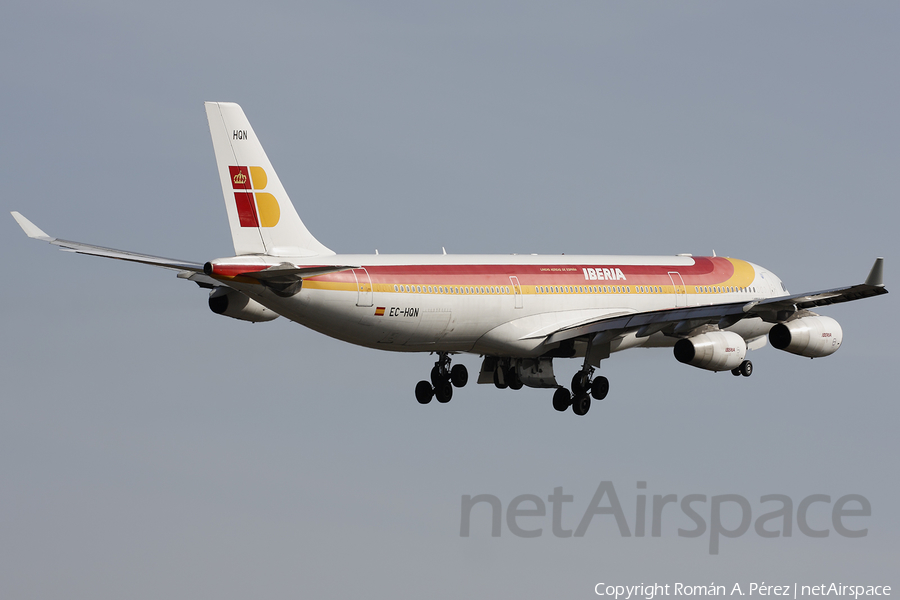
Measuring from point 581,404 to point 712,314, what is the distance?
292 inches

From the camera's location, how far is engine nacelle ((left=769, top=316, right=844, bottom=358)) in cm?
4638

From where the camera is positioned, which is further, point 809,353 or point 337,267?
point 809,353

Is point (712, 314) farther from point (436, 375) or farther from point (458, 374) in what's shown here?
point (436, 375)

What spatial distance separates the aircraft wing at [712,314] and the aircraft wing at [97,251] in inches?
603

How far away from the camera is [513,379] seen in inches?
2062

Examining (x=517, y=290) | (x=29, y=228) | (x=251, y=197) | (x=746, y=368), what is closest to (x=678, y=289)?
(x=746, y=368)

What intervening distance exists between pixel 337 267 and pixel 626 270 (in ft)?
58.1

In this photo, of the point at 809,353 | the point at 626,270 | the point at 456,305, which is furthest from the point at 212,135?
the point at 809,353

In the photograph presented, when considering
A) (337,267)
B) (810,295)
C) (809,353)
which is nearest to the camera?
(337,267)

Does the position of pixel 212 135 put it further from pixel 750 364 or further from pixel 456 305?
pixel 750 364

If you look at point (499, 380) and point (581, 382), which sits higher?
point (499, 380)

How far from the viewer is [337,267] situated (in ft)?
129

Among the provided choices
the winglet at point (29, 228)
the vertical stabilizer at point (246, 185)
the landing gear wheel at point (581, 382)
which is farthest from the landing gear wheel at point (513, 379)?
the winglet at point (29, 228)

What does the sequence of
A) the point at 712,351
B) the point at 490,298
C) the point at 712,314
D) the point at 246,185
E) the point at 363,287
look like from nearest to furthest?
the point at 246,185 < the point at 363,287 < the point at 712,314 < the point at 712,351 < the point at 490,298
